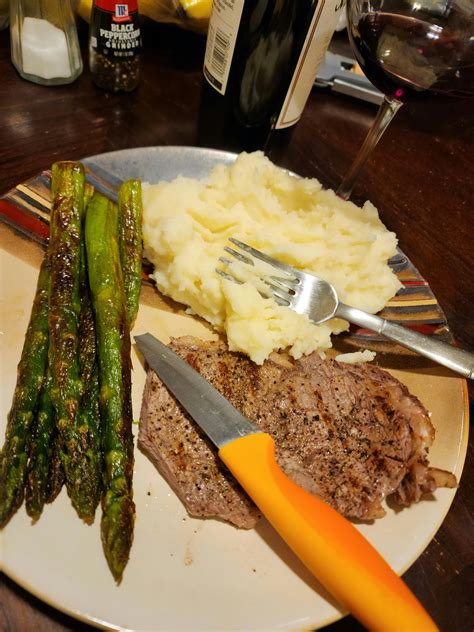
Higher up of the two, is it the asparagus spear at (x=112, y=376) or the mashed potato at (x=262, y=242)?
the mashed potato at (x=262, y=242)

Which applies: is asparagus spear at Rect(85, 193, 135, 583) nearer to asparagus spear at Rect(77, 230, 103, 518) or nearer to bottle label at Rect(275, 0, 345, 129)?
asparagus spear at Rect(77, 230, 103, 518)

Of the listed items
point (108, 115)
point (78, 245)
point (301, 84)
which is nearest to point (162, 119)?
point (108, 115)

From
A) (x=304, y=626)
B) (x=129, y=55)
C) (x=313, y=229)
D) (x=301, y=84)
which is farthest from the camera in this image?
(x=129, y=55)

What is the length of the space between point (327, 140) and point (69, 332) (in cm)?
289

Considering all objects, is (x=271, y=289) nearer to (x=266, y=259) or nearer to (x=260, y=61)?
(x=266, y=259)

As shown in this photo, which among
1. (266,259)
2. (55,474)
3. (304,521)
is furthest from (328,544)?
(266,259)

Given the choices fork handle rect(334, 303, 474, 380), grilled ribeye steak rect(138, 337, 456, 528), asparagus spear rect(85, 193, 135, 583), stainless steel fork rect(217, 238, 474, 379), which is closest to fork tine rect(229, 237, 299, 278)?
stainless steel fork rect(217, 238, 474, 379)

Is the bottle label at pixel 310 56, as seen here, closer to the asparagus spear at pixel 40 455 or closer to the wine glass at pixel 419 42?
the wine glass at pixel 419 42

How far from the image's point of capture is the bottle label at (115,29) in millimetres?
3328

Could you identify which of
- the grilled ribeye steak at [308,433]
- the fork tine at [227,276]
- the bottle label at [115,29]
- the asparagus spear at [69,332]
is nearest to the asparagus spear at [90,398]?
the asparagus spear at [69,332]

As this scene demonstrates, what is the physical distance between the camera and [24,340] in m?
2.22

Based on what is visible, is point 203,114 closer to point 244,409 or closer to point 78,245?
point 78,245

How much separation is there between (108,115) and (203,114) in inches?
34.1

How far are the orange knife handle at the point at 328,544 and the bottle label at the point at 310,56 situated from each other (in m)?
2.04
